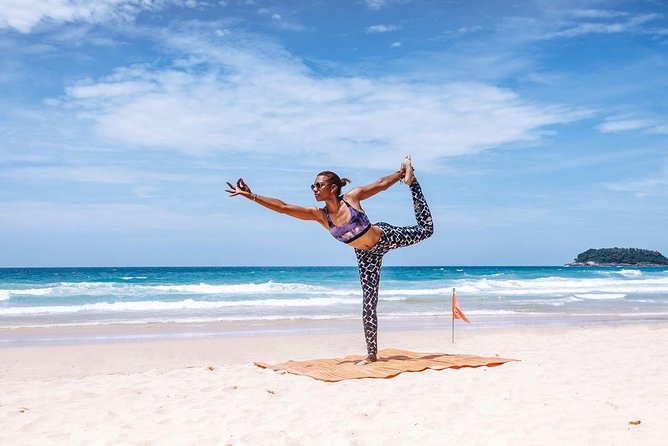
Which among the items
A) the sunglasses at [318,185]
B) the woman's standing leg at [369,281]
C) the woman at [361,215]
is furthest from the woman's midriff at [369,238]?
the sunglasses at [318,185]

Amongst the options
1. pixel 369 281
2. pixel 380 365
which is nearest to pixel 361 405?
pixel 380 365

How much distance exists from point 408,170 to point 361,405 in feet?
8.87

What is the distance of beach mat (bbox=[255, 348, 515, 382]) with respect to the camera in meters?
6.91

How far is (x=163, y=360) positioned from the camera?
982cm

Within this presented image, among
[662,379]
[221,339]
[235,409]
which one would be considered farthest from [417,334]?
[235,409]

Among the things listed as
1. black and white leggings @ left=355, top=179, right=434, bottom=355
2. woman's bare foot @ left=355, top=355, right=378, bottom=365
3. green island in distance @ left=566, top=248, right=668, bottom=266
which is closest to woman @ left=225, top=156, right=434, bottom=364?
black and white leggings @ left=355, top=179, right=434, bottom=355

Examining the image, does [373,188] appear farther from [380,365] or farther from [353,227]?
[380,365]

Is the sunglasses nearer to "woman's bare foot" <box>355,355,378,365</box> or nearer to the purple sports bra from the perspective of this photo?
the purple sports bra

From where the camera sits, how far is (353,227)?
6.93 metres

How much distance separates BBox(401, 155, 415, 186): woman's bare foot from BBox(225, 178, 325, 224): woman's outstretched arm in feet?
3.34

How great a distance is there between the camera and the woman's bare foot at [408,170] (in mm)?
7090

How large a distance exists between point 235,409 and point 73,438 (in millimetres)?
1327

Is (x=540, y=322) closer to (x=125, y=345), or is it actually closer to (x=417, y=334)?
(x=417, y=334)

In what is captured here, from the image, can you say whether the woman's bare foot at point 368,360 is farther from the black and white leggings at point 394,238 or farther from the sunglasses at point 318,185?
the sunglasses at point 318,185
